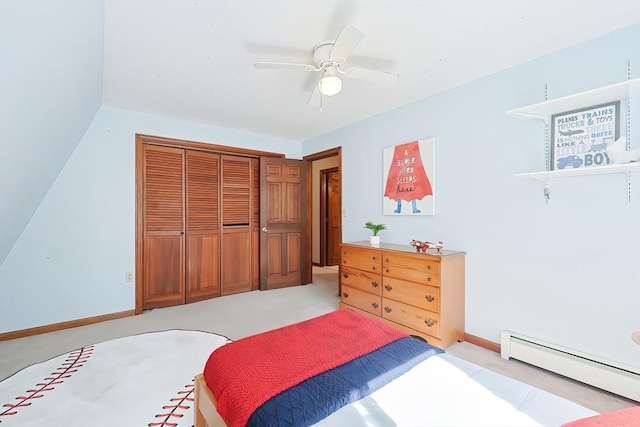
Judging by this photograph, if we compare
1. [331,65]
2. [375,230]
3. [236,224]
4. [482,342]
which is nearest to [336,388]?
[331,65]

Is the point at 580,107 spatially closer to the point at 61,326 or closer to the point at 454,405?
the point at 454,405

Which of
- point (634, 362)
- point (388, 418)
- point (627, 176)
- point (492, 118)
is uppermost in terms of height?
point (492, 118)

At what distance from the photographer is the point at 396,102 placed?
3021 mm

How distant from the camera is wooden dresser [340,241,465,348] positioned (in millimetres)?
2352

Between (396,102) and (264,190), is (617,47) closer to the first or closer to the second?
(396,102)

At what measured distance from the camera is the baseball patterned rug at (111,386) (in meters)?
1.59

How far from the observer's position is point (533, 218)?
85.6 inches

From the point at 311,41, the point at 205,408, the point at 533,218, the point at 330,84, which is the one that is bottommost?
the point at 205,408

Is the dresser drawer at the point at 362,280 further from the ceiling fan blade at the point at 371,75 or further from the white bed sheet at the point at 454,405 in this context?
the ceiling fan blade at the point at 371,75

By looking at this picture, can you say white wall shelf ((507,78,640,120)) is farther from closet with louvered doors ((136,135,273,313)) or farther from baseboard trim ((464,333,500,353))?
closet with louvered doors ((136,135,273,313))

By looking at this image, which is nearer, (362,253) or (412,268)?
(412,268)

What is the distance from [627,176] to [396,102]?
1.93 meters

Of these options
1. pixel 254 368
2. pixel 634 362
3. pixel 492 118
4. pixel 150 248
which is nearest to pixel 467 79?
pixel 492 118

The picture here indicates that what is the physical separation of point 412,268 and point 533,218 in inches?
39.6
